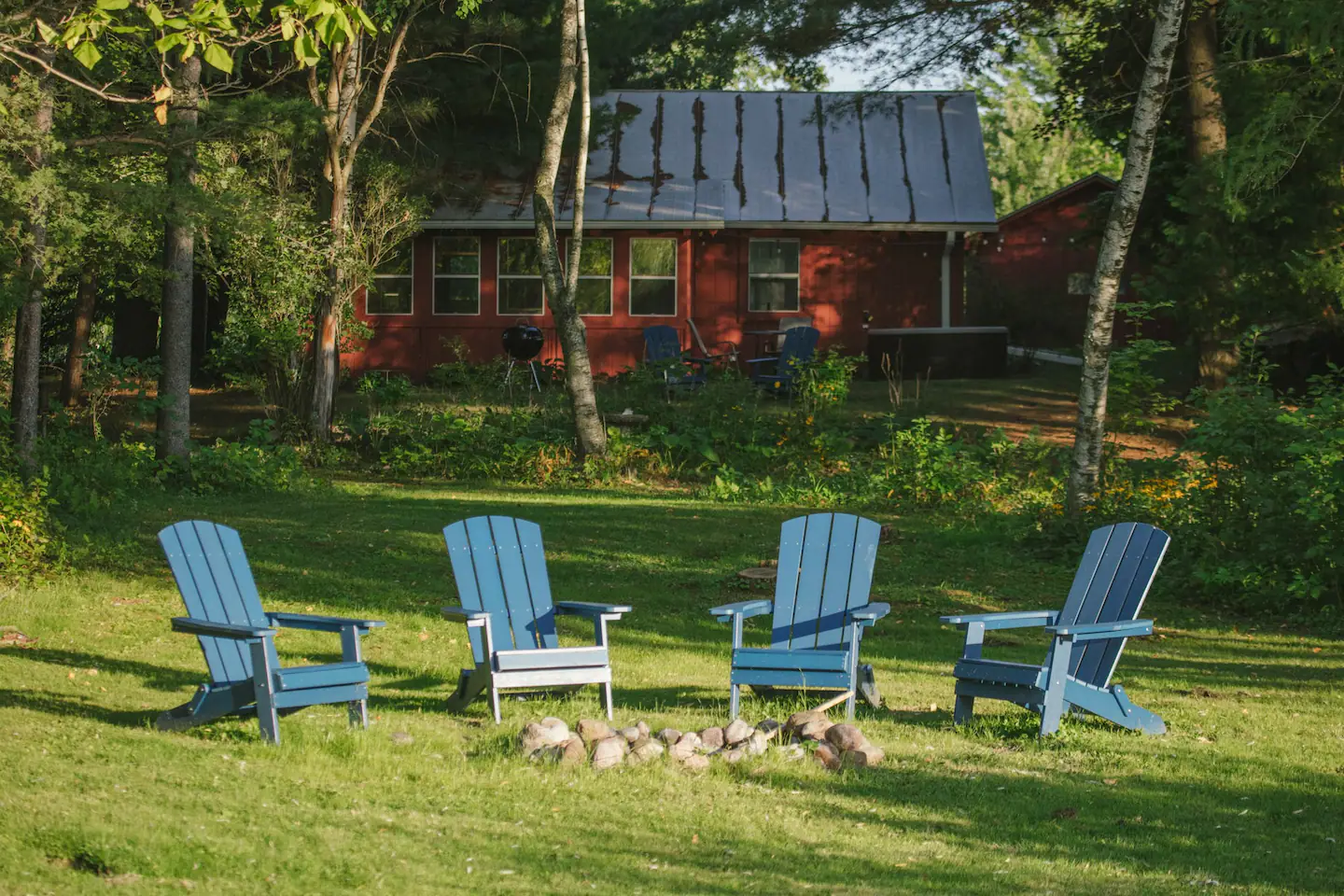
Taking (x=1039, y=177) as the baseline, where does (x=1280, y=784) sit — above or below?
below

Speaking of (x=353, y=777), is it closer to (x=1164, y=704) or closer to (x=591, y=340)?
(x=1164, y=704)

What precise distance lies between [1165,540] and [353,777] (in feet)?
12.5

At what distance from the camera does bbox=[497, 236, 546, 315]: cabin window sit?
2286 cm

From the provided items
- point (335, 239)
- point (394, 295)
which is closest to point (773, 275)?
point (394, 295)

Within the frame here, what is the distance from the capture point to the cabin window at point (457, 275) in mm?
22953

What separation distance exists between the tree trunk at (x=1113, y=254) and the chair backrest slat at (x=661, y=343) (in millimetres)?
9899

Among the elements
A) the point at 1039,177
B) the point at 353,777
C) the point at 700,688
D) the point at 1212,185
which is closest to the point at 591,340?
the point at 1212,185

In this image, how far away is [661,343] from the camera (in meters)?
20.8

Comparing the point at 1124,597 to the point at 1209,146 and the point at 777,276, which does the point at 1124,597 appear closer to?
the point at 1209,146

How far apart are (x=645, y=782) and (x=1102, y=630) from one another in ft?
7.32

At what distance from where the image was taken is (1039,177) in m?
50.2

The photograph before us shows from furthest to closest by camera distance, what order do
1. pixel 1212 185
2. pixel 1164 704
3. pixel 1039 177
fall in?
pixel 1039 177 → pixel 1212 185 → pixel 1164 704

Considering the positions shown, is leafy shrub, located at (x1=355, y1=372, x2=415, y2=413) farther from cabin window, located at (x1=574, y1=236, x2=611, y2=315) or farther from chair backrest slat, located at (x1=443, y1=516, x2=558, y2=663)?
chair backrest slat, located at (x1=443, y1=516, x2=558, y2=663)

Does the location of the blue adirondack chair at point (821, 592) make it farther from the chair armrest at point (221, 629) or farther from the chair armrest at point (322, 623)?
the chair armrest at point (221, 629)
